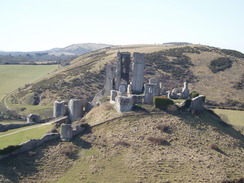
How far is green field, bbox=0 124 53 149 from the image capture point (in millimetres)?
30566

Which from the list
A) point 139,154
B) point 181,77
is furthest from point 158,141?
point 181,77

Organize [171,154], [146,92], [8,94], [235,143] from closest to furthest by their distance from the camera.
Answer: [171,154]
[235,143]
[146,92]
[8,94]

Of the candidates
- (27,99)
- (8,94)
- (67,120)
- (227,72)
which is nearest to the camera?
(67,120)

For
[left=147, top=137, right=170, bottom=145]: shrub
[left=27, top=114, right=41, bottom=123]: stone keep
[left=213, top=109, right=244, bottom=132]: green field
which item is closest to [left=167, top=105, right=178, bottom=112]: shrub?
[left=147, top=137, right=170, bottom=145]: shrub

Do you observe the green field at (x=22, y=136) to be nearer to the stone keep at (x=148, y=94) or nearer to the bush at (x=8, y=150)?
the bush at (x=8, y=150)

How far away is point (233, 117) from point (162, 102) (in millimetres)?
28281

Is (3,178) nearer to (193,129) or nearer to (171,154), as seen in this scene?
(171,154)

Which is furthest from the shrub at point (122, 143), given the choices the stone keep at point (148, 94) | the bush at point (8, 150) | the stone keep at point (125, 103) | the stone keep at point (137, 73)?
the stone keep at point (137, 73)

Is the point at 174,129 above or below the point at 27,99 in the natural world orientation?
above

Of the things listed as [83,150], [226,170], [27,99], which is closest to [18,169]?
[83,150]

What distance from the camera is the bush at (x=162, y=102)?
35.6 meters

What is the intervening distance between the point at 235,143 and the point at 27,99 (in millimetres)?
68486

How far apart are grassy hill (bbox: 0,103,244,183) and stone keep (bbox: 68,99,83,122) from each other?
5.89 meters

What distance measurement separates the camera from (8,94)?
9969 cm
